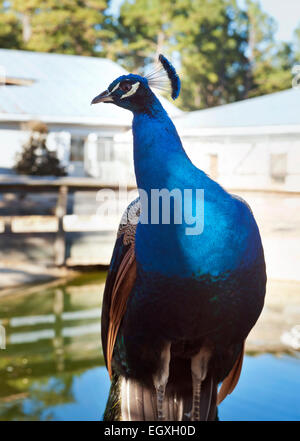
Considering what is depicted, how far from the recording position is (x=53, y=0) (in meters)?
15.7

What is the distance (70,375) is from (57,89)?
404 inches

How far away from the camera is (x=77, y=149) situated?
12.0 m

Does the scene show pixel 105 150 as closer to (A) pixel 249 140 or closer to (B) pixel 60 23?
(A) pixel 249 140

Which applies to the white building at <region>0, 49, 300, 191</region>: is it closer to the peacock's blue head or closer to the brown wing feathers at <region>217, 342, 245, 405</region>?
the brown wing feathers at <region>217, 342, 245, 405</region>

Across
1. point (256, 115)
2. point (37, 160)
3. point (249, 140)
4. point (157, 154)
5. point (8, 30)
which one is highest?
point (8, 30)

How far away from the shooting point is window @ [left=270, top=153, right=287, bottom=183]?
11.7 metres

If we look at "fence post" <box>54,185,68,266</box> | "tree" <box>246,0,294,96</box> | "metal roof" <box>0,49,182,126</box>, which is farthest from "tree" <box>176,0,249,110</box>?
"fence post" <box>54,185,68,266</box>

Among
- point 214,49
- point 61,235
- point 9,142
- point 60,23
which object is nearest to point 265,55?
point 214,49

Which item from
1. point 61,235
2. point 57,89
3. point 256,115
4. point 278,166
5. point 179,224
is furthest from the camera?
point 57,89

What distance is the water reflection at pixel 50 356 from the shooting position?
7.48ft

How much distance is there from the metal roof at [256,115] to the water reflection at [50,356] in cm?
692

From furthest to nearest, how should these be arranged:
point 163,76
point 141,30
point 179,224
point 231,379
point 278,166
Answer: point 141,30
point 278,166
point 231,379
point 163,76
point 179,224

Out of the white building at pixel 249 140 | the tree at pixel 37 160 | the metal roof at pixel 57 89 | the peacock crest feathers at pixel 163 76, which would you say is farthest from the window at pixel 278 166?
the peacock crest feathers at pixel 163 76

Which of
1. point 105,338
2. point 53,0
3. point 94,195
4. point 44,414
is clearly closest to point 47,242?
point 94,195
